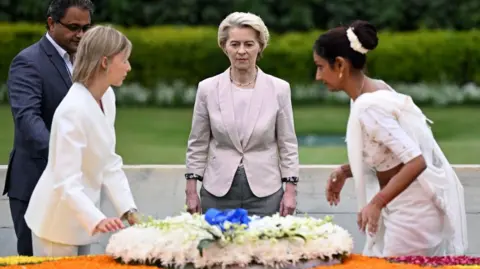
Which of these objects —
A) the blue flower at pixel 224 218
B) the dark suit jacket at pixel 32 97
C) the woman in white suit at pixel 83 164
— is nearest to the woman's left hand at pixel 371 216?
the blue flower at pixel 224 218

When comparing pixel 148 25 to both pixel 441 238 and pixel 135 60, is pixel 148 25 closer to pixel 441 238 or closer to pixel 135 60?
pixel 135 60

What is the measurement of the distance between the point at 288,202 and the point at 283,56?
1267cm

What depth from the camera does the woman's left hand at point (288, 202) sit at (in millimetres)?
6398

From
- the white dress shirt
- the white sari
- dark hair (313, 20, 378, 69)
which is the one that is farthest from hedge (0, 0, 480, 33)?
dark hair (313, 20, 378, 69)

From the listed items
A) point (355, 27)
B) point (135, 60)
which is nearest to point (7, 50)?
point (135, 60)

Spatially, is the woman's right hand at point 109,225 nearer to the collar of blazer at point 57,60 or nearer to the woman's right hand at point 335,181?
the woman's right hand at point 335,181

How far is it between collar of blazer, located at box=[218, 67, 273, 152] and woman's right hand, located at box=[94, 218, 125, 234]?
1.51 metres

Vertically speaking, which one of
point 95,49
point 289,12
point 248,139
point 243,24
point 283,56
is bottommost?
point 248,139

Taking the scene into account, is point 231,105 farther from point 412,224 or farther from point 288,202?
point 412,224

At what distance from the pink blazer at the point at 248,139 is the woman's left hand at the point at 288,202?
61mm

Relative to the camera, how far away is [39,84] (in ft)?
20.0

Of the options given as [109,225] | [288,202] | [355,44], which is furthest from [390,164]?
[109,225]

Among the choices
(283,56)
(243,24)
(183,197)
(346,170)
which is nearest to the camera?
(346,170)

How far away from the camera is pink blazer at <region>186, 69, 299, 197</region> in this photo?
639 cm
